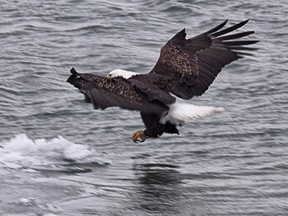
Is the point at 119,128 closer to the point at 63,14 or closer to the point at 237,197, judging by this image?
the point at 237,197

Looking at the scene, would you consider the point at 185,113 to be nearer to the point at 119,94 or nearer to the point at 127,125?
the point at 119,94

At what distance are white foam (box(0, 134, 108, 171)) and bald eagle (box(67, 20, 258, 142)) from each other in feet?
1.70

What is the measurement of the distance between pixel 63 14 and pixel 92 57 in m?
2.13

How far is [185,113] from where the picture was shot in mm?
7438

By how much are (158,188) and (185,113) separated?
2.08ft

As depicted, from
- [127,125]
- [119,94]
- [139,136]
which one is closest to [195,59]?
[139,136]

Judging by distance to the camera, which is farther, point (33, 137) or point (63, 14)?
point (63, 14)

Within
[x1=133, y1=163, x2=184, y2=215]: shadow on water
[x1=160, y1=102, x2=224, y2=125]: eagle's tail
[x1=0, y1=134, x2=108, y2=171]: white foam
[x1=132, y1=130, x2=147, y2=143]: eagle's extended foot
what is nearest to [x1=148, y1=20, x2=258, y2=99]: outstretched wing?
[x1=160, y1=102, x2=224, y2=125]: eagle's tail

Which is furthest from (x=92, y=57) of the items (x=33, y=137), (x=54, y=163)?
(x=54, y=163)

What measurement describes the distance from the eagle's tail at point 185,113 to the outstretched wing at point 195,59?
346 mm

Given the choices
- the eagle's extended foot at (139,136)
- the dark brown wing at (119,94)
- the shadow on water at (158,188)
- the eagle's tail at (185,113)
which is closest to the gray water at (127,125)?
the shadow on water at (158,188)

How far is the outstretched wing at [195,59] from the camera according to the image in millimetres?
8140

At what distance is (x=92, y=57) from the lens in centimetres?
1156

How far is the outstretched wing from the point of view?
8140mm
